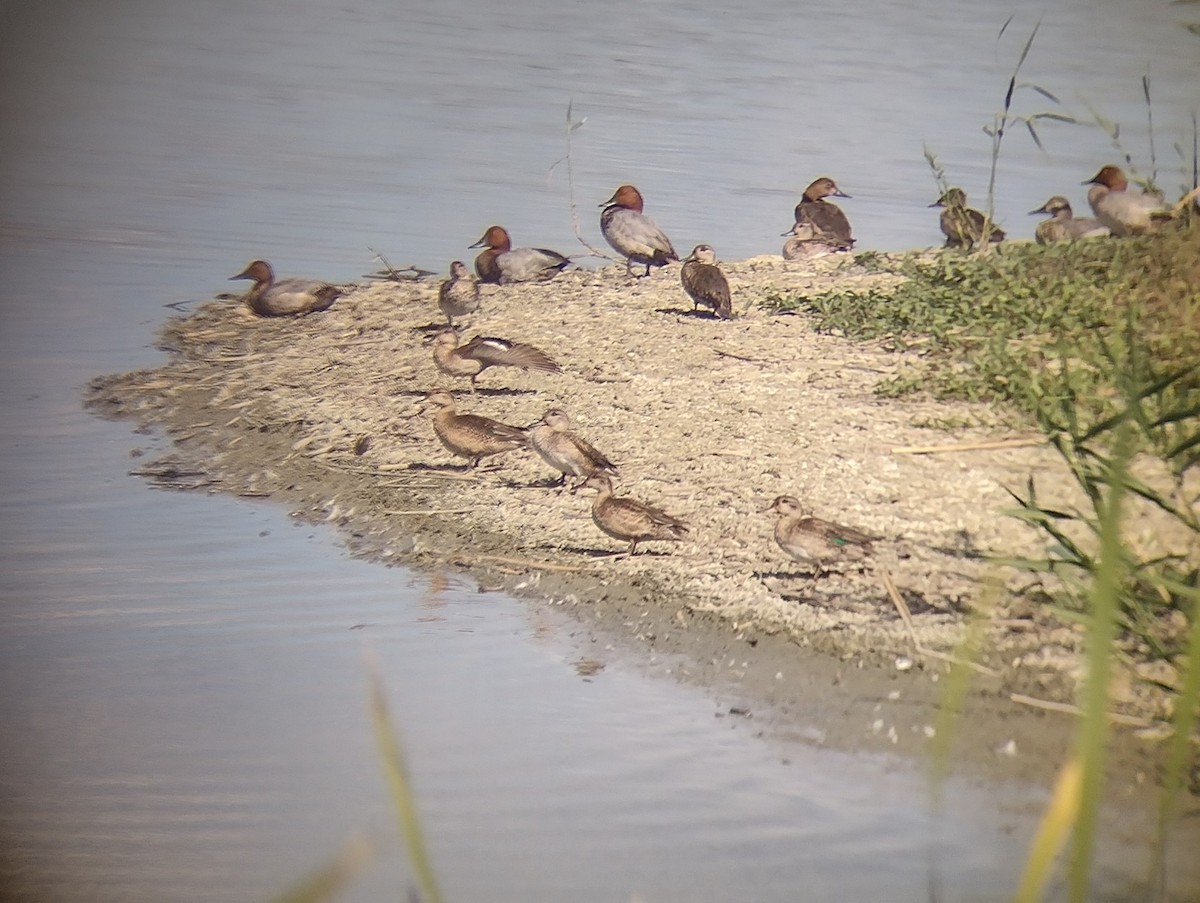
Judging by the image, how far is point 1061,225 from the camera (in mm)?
3014

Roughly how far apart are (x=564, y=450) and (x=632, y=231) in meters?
0.86

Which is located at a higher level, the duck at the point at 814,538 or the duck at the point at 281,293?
the duck at the point at 281,293

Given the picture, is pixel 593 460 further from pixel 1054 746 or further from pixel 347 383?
pixel 1054 746

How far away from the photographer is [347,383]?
325cm

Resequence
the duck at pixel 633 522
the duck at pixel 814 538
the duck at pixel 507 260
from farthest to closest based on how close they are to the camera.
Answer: the duck at pixel 507 260 < the duck at pixel 633 522 < the duck at pixel 814 538

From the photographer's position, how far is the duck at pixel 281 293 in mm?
3425

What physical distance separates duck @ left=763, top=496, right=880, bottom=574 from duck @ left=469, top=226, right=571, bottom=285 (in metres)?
1.30

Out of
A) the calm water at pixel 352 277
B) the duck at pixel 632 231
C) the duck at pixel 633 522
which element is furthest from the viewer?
the duck at pixel 632 231

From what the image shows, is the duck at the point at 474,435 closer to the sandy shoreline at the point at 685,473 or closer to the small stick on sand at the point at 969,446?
the sandy shoreline at the point at 685,473

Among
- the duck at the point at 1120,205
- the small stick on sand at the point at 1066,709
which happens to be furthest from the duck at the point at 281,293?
the small stick on sand at the point at 1066,709

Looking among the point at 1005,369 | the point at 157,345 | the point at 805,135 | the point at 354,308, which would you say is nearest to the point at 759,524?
the point at 1005,369

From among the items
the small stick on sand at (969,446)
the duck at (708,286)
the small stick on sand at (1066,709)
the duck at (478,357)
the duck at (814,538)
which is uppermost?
the duck at (708,286)

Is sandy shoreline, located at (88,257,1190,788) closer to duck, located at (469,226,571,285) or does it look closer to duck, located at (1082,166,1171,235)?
duck, located at (469,226,571,285)

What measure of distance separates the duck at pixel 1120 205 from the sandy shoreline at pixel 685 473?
21.8 inches
